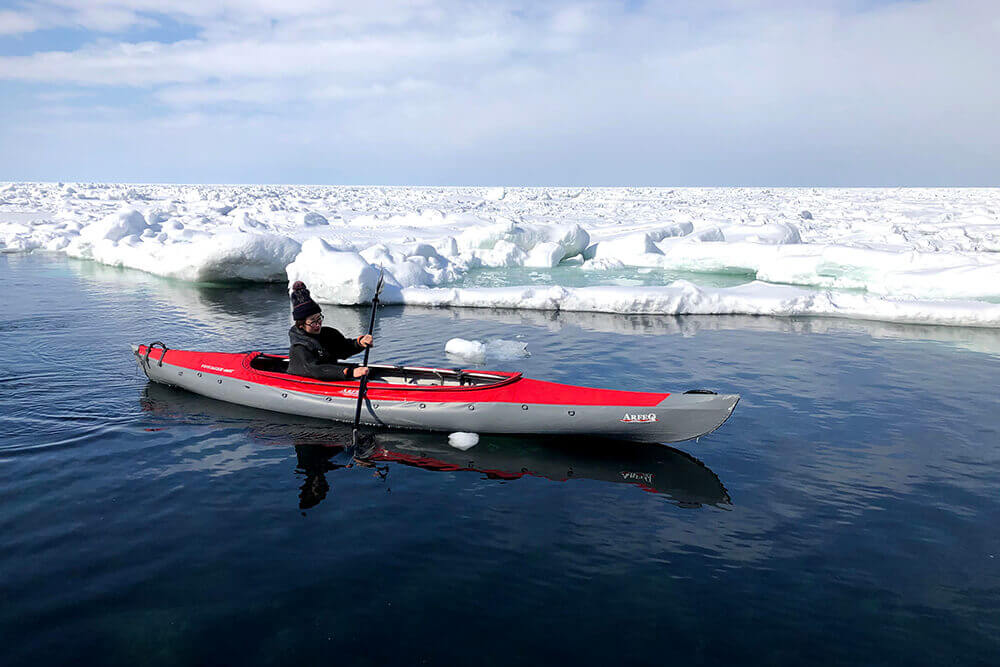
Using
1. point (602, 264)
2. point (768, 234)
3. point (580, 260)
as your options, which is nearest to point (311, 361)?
point (602, 264)

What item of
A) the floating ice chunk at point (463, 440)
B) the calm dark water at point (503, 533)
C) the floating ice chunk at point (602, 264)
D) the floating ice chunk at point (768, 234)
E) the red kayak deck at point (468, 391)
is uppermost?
the floating ice chunk at point (768, 234)

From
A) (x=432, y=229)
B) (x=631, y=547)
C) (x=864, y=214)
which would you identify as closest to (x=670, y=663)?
(x=631, y=547)

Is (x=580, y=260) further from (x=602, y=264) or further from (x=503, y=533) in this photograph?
(x=503, y=533)

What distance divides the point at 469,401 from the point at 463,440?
0.48 meters

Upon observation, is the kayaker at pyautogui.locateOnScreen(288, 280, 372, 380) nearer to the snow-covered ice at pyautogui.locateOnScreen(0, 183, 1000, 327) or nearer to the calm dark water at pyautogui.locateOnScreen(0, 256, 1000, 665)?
the calm dark water at pyautogui.locateOnScreen(0, 256, 1000, 665)

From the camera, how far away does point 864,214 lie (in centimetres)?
4275

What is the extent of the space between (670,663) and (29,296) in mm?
19621

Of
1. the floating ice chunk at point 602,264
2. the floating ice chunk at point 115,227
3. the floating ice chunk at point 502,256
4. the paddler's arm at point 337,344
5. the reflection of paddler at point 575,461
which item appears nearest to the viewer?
the reflection of paddler at point 575,461

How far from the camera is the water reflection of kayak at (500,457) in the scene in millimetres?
7156

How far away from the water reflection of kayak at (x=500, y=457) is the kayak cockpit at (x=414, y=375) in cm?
67

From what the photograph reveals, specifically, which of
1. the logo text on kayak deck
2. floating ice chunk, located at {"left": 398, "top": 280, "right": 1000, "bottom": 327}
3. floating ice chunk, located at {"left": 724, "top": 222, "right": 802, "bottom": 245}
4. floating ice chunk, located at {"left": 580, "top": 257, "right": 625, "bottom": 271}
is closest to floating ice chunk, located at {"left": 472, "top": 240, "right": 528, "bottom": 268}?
floating ice chunk, located at {"left": 580, "top": 257, "right": 625, "bottom": 271}

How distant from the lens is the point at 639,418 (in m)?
7.73

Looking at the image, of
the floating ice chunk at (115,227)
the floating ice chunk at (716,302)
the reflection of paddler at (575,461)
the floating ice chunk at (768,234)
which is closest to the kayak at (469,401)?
the reflection of paddler at (575,461)

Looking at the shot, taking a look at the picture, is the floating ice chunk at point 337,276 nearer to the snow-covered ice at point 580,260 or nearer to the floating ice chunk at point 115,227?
the snow-covered ice at point 580,260
